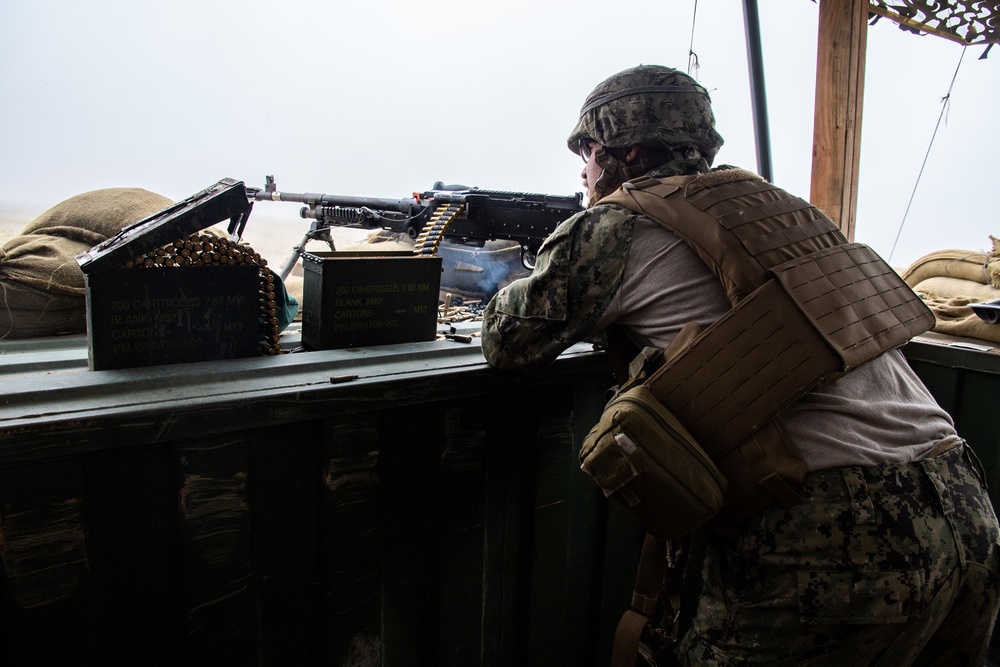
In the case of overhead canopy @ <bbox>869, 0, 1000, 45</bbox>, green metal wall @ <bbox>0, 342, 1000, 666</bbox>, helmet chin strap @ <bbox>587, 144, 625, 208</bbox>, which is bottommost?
green metal wall @ <bbox>0, 342, 1000, 666</bbox>

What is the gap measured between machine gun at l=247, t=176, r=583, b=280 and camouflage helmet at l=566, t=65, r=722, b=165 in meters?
1.59

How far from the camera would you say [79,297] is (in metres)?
2.21

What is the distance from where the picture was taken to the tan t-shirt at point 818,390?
53.9 inches

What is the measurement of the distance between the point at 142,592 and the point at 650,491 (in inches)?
36.5

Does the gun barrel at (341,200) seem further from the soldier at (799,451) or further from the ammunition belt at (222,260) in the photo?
the soldier at (799,451)

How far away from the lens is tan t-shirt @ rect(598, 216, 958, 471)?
137 cm

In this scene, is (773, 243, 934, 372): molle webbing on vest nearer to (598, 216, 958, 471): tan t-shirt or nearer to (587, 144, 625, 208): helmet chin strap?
(598, 216, 958, 471): tan t-shirt

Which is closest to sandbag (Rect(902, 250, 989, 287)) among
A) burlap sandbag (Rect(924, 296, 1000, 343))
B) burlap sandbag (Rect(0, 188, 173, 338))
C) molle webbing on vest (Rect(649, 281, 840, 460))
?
burlap sandbag (Rect(924, 296, 1000, 343))

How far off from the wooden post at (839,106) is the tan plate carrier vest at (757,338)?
227 centimetres

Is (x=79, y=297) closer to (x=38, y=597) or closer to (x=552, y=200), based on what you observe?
(x=38, y=597)

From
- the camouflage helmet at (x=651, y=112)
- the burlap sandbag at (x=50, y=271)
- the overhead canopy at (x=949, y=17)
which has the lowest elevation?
the burlap sandbag at (x=50, y=271)

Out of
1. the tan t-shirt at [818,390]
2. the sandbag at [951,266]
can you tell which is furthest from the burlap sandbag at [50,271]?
the sandbag at [951,266]

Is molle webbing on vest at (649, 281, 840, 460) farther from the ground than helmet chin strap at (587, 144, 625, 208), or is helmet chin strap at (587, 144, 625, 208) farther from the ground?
helmet chin strap at (587, 144, 625, 208)

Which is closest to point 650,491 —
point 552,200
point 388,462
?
point 388,462
